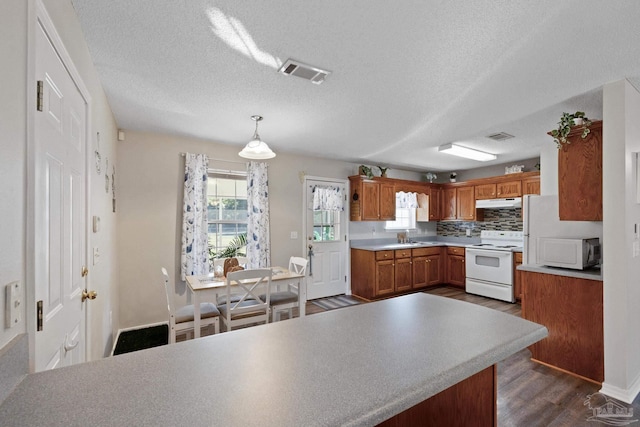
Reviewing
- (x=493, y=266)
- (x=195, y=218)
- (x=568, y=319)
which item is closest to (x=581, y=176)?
(x=568, y=319)

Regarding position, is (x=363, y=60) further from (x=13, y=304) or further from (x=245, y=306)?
(x=245, y=306)

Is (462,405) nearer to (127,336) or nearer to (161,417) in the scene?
A: (161,417)

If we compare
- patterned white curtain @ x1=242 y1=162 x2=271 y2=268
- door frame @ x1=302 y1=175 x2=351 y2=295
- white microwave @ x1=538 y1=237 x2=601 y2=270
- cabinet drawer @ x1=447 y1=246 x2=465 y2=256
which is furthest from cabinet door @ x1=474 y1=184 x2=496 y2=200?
patterned white curtain @ x1=242 y1=162 x2=271 y2=268

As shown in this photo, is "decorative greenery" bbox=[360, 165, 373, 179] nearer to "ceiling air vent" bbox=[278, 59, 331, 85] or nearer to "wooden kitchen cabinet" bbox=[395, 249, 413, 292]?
"wooden kitchen cabinet" bbox=[395, 249, 413, 292]

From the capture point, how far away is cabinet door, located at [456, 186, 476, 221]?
5.78m

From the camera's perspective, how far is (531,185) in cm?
489

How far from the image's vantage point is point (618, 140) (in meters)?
2.18

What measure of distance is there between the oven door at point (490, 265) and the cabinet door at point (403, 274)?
104 centimetres

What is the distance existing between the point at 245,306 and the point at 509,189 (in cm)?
476

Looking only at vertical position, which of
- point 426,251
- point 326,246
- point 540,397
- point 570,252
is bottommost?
point 540,397

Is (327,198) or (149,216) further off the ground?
(327,198)

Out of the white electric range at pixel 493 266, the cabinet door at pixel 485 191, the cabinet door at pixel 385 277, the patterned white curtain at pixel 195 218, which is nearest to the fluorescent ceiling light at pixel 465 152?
the cabinet door at pixel 485 191

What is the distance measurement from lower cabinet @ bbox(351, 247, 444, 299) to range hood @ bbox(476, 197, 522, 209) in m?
1.15

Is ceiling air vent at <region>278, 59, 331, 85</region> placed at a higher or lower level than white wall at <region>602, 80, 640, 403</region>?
higher
